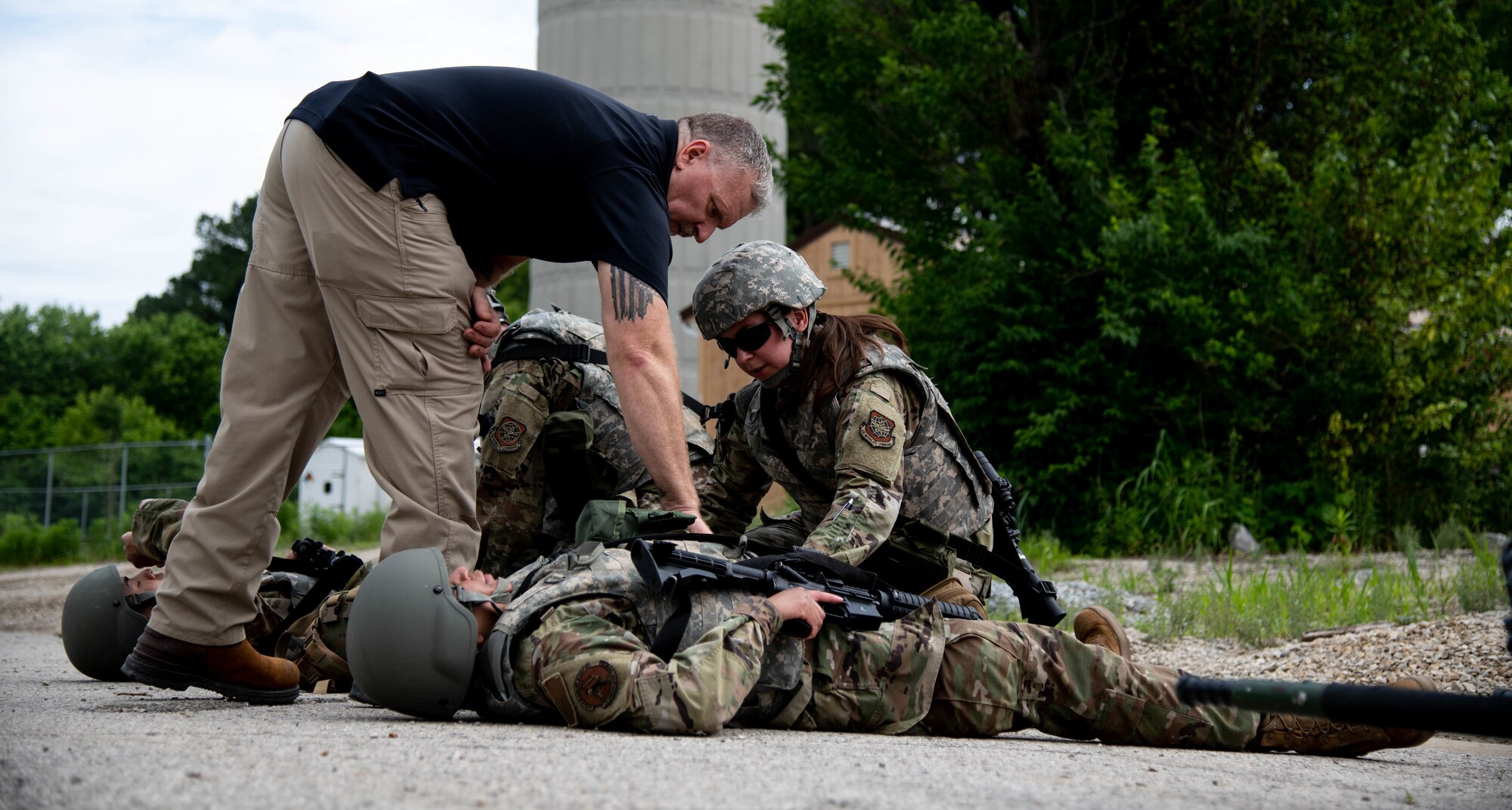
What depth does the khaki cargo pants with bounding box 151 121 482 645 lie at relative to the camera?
11.6 ft

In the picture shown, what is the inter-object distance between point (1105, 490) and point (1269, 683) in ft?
29.3

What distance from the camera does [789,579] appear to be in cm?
348

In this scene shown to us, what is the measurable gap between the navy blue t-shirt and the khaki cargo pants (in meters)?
0.09

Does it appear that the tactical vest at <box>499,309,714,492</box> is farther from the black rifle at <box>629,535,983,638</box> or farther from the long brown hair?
the black rifle at <box>629,535,983,638</box>

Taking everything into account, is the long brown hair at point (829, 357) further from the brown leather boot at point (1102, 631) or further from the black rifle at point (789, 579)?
the brown leather boot at point (1102, 631)

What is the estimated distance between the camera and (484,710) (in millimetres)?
3506

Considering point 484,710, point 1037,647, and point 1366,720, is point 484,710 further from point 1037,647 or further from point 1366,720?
point 1366,720

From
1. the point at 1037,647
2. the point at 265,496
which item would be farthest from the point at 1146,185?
the point at 265,496

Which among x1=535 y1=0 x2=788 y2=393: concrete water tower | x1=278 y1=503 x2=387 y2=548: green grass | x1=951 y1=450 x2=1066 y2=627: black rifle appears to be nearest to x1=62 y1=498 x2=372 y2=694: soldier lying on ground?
x1=951 y1=450 x2=1066 y2=627: black rifle

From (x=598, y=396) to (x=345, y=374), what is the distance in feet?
5.34

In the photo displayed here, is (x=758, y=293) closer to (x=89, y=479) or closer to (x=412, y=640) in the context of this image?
(x=412, y=640)

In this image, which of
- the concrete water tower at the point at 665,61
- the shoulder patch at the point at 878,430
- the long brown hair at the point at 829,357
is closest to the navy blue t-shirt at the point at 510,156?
the long brown hair at the point at 829,357

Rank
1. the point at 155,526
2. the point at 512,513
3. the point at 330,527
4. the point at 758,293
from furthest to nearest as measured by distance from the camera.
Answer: the point at 330,527, the point at 512,513, the point at 155,526, the point at 758,293

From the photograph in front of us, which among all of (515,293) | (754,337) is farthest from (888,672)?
(515,293)
